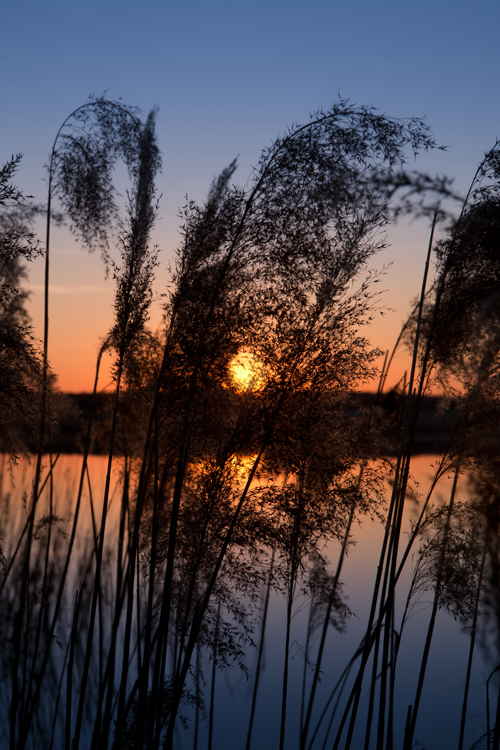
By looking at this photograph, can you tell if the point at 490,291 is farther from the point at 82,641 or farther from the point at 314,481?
the point at 82,641

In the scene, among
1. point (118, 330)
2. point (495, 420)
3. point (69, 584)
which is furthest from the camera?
point (69, 584)

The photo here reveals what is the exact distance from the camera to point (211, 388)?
2.86 meters

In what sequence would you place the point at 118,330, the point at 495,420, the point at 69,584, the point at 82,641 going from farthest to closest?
1. the point at 69,584
2. the point at 82,641
3. the point at 495,420
4. the point at 118,330

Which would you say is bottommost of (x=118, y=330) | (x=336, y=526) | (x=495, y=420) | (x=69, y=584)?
(x=69, y=584)

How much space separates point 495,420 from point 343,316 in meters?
1.10

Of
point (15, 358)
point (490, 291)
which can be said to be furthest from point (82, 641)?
point (490, 291)

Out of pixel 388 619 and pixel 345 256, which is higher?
pixel 345 256

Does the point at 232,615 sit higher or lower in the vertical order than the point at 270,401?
lower

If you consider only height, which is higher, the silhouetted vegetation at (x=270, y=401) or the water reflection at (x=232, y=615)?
the silhouetted vegetation at (x=270, y=401)

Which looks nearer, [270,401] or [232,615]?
[270,401]

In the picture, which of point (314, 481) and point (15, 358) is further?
point (314, 481)

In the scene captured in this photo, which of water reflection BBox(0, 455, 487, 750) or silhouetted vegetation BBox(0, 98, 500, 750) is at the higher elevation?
silhouetted vegetation BBox(0, 98, 500, 750)

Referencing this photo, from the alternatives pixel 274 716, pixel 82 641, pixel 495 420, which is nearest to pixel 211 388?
pixel 495 420

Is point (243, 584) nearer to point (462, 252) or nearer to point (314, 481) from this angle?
point (314, 481)
